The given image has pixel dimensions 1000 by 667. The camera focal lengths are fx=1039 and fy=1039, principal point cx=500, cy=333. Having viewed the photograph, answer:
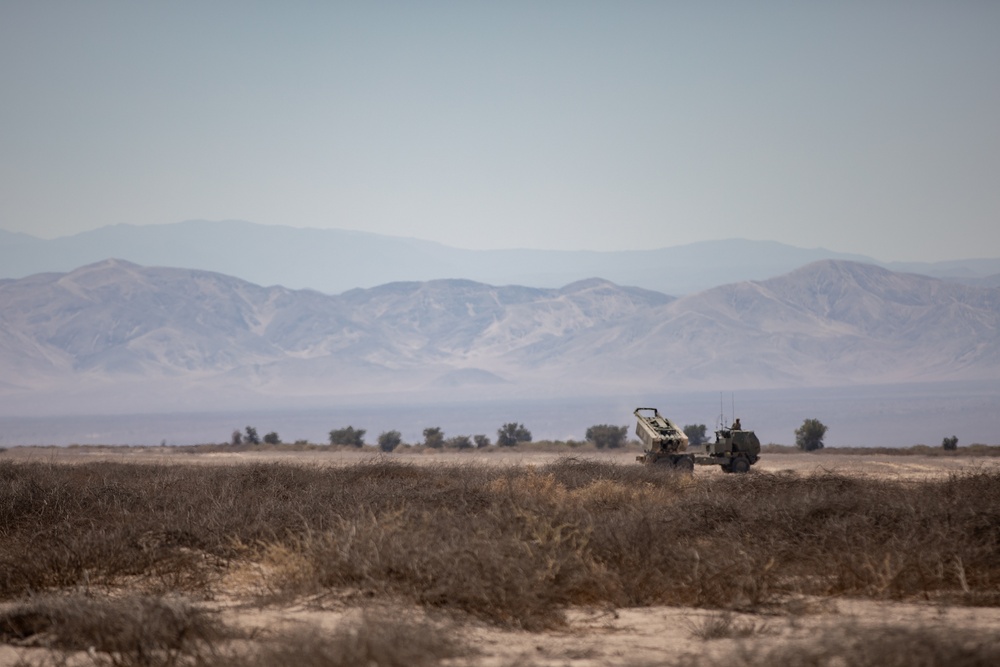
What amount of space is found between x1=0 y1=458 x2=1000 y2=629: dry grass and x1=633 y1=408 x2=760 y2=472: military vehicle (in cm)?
1134

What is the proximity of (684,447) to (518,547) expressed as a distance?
18.4 m

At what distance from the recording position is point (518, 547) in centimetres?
1164

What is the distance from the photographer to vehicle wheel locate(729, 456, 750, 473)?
30750 millimetres

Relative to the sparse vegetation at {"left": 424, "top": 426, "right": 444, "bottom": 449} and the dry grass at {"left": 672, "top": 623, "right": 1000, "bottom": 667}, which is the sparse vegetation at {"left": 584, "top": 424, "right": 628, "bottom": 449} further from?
the dry grass at {"left": 672, "top": 623, "right": 1000, "bottom": 667}

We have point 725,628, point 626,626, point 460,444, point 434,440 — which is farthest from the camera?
point 434,440

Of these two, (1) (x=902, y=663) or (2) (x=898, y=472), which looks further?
(2) (x=898, y=472)

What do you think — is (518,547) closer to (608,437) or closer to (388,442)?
(608,437)

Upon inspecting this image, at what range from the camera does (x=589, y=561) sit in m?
11.8

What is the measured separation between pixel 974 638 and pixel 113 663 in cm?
714

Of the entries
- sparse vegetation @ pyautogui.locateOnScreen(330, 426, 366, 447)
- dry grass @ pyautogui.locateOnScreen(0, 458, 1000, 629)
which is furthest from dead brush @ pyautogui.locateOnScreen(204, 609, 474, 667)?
sparse vegetation @ pyautogui.locateOnScreen(330, 426, 366, 447)

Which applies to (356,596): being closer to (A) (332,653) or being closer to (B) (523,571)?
(B) (523,571)

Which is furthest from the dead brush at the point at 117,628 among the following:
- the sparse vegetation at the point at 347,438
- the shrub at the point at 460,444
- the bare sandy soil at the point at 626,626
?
the sparse vegetation at the point at 347,438

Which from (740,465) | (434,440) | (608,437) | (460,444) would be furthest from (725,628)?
(434,440)

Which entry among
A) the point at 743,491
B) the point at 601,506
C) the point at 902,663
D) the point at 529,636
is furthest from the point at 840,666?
the point at 743,491
